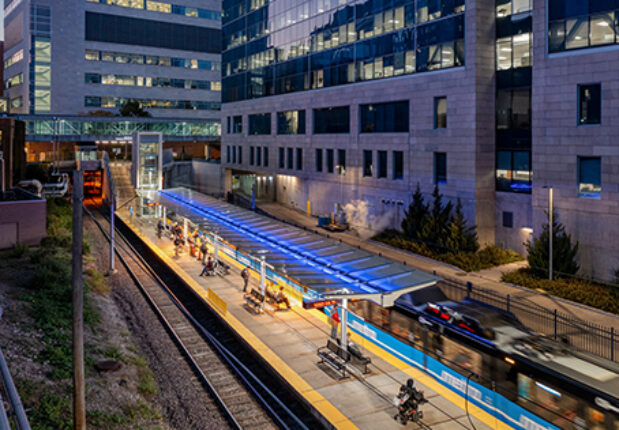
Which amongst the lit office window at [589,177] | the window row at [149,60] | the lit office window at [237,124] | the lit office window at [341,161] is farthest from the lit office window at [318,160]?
the window row at [149,60]

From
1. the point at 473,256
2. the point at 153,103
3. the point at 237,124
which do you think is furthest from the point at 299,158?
the point at 153,103

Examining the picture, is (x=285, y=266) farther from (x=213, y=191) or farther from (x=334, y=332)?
(x=213, y=191)

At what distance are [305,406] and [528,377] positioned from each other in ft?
23.1

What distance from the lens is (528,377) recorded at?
17.5 meters

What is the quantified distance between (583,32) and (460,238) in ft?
47.2

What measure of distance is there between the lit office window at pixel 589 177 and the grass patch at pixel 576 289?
506 cm

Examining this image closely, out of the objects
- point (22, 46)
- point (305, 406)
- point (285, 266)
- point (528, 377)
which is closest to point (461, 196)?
point (285, 266)

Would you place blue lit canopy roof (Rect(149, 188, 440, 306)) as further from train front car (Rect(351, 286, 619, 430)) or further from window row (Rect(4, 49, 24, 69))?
window row (Rect(4, 49, 24, 69))

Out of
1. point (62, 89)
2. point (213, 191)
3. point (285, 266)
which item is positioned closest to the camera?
point (285, 266)

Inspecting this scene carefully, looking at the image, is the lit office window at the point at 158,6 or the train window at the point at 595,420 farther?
the lit office window at the point at 158,6

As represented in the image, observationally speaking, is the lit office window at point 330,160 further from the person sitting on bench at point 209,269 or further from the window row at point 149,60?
the window row at point 149,60

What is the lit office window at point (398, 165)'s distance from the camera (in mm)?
45322

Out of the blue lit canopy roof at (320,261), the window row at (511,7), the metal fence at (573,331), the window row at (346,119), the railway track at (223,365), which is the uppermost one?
the window row at (511,7)

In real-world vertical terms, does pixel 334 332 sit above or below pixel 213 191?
below
